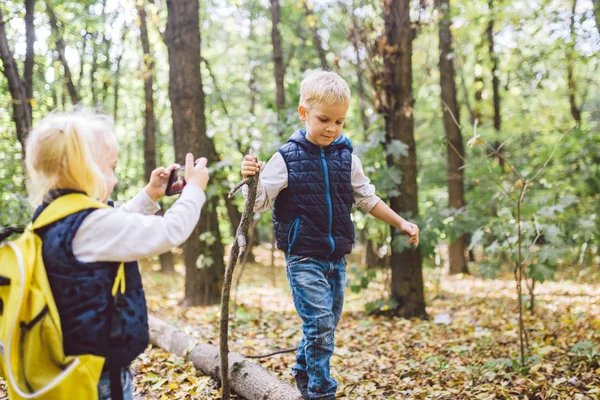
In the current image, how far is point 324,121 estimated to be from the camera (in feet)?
9.41

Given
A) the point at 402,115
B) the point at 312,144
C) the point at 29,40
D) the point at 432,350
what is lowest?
the point at 432,350

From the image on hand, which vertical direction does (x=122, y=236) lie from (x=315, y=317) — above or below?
above

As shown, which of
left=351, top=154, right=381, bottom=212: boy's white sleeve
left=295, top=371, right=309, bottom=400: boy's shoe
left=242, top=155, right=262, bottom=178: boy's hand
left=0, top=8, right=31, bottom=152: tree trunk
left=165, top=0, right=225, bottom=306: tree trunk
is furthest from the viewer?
left=165, top=0, right=225, bottom=306: tree trunk

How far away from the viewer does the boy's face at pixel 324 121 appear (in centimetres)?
283

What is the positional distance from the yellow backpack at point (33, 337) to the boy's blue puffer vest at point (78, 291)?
0.03 metres

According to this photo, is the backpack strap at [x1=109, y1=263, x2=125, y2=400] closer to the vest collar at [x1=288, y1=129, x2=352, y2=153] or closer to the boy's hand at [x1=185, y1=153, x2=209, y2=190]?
the boy's hand at [x1=185, y1=153, x2=209, y2=190]

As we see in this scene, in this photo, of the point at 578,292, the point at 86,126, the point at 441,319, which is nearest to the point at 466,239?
the point at 578,292

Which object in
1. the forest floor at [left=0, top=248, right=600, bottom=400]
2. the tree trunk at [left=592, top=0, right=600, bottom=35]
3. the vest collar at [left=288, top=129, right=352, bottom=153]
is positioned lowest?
the forest floor at [left=0, top=248, right=600, bottom=400]

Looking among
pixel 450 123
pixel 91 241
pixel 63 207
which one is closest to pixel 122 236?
pixel 91 241

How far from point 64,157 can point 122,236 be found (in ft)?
1.27

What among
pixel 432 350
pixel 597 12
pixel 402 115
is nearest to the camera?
pixel 432 350

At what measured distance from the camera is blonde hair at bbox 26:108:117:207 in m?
1.84

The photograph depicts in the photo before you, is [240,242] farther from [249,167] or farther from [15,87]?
[15,87]

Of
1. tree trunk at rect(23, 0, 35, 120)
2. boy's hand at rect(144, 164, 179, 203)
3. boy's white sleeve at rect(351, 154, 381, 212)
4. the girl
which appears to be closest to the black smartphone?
boy's hand at rect(144, 164, 179, 203)
